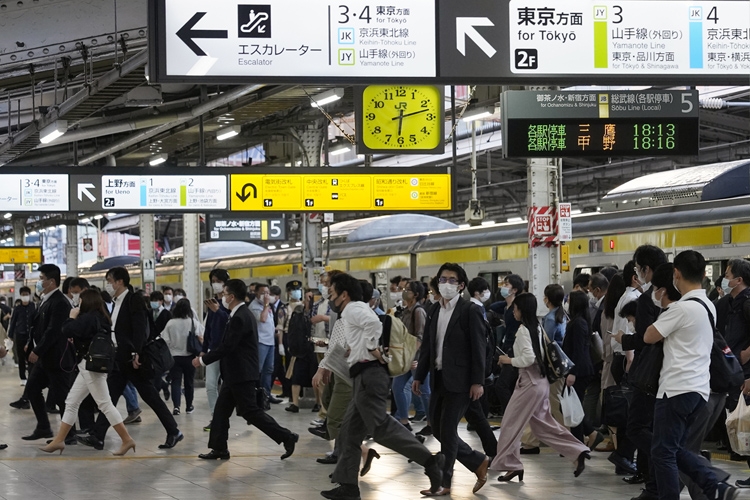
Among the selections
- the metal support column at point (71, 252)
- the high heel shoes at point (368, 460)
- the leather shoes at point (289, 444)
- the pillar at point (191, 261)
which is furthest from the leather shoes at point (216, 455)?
the metal support column at point (71, 252)

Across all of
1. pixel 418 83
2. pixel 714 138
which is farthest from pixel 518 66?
pixel 714 138

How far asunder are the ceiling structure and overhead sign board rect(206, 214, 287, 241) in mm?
1353

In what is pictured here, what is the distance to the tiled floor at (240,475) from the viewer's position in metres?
8.02

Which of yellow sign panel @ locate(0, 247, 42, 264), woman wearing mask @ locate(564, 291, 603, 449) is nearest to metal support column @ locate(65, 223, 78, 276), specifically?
yellow sign panel @ locate(0, 247, 42, 264)

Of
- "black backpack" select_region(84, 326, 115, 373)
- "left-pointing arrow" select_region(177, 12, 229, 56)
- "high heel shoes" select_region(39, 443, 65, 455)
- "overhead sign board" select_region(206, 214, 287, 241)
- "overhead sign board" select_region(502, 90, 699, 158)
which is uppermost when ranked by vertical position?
"left-pointing arrow" select_region(177, 12, 229, 56)

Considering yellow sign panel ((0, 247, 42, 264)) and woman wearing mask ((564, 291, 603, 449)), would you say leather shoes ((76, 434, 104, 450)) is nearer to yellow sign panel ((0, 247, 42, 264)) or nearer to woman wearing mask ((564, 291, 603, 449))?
woman wearing mask ((564, 291, 603, 449))

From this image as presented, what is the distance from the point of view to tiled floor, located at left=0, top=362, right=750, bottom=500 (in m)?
8.02

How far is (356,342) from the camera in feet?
25.6

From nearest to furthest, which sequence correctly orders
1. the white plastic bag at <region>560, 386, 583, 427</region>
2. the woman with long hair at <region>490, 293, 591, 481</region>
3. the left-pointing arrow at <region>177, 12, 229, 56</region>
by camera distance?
the left-pointing arrow at <region>177, 12, 229, 56</region> < the woman with long hair at <region>490, 293, 591, 481</region> < the white plastic bag at <region>560, 386, 583, 427</region>

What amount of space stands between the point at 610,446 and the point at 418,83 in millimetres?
4180

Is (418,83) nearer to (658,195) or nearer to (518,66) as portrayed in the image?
(518,66)

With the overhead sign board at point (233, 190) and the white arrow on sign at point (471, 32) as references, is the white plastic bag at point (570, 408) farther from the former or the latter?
the overhead sign board at point (233, 190)

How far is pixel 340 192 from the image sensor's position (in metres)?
16.7

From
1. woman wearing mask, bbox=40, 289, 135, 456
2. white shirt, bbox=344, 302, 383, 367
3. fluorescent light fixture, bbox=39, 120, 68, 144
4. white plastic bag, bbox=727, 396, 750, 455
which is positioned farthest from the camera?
fluorescent light fixture, bbox=39, 120, 68, 144
